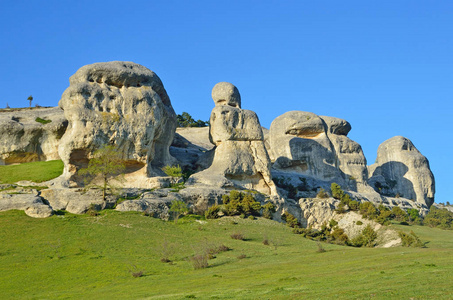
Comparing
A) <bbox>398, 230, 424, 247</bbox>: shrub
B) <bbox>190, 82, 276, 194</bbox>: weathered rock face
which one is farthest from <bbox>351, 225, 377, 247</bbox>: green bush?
<bbox>190, 82, 276, 194</bbox>: weathered rock face

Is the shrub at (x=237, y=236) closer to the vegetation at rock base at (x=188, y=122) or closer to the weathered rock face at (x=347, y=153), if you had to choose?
the weathered rock face at (x=347, y=153)

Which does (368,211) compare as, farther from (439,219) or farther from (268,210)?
(439,219)

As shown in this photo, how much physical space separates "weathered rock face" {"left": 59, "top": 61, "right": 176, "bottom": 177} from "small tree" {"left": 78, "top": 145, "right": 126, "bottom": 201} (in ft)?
3.55

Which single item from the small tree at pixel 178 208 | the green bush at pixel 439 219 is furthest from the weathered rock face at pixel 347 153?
the small tree at pixel 178 208

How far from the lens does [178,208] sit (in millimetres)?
51562

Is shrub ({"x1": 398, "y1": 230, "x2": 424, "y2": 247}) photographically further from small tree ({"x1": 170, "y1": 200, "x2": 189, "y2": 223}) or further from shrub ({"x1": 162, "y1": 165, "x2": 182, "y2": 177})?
shrub ({"x1": 162, "y1": 165, "x2": 182, "y2": 177})

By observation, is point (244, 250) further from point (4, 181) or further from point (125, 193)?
point (4, 181)

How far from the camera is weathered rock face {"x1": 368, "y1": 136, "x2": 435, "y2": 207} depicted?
8250cm

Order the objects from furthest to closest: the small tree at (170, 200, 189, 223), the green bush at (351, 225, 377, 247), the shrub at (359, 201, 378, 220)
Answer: the shrub at (359, 201, 378, 220), the green bush at (351, 225, 377, 247), the small tree at (170, 200, 189, 223)

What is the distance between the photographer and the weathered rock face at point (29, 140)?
209 ft

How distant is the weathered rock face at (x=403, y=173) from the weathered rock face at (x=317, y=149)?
5862mm

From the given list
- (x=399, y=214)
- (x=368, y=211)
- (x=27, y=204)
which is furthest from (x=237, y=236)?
(x=399, y=214)

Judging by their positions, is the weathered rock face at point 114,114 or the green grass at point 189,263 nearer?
the green grass at point 189,263

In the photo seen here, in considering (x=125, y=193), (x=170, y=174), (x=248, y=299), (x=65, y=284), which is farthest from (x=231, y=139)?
(x=248, y=299)
